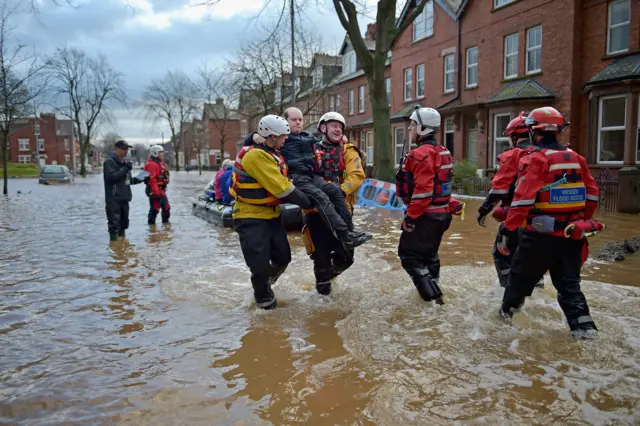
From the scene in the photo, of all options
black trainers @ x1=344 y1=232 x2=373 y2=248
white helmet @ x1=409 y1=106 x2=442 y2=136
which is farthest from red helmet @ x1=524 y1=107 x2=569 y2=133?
black trainers @ x1=344 y1=232 x2=373 y2=248

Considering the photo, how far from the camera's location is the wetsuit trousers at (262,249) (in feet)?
17.1

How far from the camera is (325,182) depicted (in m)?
5.54

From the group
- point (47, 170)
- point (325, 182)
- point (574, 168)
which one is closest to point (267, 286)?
point (325, 182)

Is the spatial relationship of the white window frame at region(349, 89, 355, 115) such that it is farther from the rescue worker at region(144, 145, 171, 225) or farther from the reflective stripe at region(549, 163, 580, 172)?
the reflective stripe at region(549, 163, 580, 172)

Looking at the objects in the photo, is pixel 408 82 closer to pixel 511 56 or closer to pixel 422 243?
pixel 511 56

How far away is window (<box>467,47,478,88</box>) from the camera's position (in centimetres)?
2383

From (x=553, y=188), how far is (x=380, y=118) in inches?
504

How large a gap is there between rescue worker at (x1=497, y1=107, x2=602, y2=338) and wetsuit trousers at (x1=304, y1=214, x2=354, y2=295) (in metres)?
1.96

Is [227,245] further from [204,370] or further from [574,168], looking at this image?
[574,168]

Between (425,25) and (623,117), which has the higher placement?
(425,25)

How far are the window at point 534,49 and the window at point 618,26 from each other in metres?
2.72

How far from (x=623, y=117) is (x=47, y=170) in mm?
36350

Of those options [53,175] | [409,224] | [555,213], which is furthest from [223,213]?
[53,175]

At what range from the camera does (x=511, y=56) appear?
854 inches
